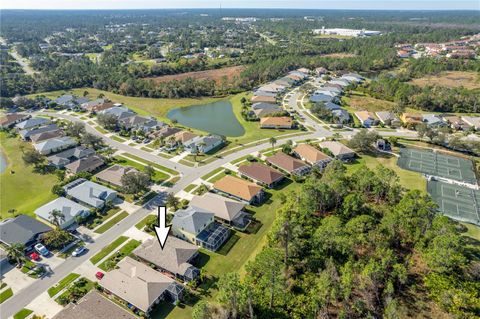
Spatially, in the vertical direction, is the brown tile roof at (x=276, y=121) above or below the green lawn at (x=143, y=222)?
above

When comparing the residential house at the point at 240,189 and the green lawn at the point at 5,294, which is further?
the residential house at the point at 240,189

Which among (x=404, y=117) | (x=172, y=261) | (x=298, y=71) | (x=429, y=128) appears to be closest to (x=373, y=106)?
(x=404, y=117)

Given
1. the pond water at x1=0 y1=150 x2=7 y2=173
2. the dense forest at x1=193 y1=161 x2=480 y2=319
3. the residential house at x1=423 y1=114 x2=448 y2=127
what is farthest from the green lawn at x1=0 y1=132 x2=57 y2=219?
the residential house at x1=423 y1=114 x2=448 y2=127

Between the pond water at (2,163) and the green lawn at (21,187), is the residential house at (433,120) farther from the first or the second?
the pond water at (2,163)

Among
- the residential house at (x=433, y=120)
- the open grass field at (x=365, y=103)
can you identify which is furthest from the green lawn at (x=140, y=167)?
the residential house at (x=433, y=120)

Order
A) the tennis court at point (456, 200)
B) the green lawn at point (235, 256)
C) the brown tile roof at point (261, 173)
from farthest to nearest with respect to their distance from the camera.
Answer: the brown tile roof at point (261, 173) < the tennis court at point (456, 200) < the green lawn at point (235, 256)

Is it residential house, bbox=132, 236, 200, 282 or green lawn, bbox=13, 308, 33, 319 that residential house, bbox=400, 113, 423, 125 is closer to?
residential house, bbox=132, 236, 200, 282
